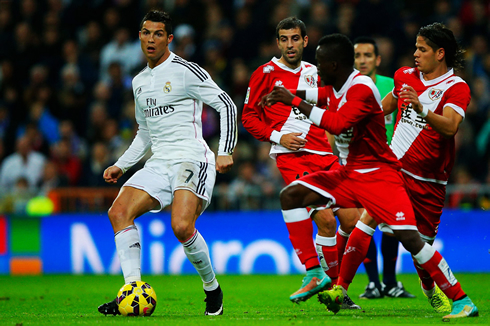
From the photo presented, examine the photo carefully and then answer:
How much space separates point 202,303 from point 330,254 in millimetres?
1460

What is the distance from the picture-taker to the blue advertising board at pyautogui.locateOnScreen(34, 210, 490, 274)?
11.1m

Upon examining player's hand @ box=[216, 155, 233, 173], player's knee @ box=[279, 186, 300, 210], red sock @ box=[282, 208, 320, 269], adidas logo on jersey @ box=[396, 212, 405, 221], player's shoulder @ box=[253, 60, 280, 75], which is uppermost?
player's shoulder @ box=[253, 60, 280, 75]

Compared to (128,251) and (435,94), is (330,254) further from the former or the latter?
(128,251)

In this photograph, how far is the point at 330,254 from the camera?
6605mm

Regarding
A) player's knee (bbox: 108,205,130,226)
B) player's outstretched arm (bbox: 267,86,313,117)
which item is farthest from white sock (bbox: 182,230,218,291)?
player's outstretched arm (bbox: 267,86,313,117)

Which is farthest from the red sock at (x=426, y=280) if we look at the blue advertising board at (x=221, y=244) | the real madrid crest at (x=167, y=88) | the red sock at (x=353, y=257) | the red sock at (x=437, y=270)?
the blue advertising board at (x=221, y=244)

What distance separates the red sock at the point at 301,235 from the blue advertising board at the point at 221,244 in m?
5.49

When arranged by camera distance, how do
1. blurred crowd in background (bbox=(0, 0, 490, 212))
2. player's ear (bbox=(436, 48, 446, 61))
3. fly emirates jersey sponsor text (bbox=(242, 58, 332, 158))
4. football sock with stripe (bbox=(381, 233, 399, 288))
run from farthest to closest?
blurred crowd in background (bbox=(0, 0, 490, 212)) < football sock with stripe (bbox=(381, 233, 399, 288)) < fly emirates jersey sponsor text (bbox=(242, 58, 332, 158)) < player's ear (bbox=(436, 48, 446, 61))

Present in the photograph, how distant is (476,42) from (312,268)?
9113 millimetres

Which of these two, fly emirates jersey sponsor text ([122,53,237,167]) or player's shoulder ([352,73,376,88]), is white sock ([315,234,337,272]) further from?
player's shoulder ([352,73,376,88])

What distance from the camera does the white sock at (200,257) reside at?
5.89 metres

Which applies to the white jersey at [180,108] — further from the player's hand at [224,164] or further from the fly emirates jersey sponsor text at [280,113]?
the fly emirates jersey sponsor text at [280,113]

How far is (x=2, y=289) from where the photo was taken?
30.6 feet

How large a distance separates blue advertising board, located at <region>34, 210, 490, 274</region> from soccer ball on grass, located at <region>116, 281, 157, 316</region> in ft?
19.0
